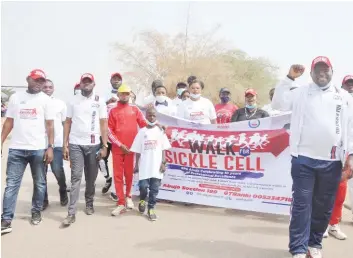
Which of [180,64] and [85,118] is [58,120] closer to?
[85,118]

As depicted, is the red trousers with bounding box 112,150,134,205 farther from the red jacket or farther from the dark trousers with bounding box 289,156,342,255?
the dark trousers with bounding box 289,156,342,255

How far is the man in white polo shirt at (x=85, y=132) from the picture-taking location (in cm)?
557

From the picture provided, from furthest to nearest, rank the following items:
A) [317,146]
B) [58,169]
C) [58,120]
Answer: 1. [58,120]
2. [58,169]
3. [317,146]

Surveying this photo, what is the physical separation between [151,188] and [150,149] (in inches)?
22.4

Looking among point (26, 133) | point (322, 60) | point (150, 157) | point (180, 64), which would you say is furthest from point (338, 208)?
point (180, 64)

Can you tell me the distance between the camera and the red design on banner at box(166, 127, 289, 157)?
5.80 m

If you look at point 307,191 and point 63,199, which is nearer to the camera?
point 307,191

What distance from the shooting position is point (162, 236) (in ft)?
15.8

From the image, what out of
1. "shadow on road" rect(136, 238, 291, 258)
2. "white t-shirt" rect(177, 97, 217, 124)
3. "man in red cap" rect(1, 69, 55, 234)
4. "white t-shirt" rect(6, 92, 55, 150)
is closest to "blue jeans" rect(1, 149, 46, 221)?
"man in red cap" rect(1, 69, 55, 234)

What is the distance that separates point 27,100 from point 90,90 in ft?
2.99

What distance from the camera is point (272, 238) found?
478cm

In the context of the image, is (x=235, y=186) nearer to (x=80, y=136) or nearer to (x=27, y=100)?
(x=80, y=136)

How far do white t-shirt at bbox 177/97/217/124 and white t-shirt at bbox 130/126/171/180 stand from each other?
99cm

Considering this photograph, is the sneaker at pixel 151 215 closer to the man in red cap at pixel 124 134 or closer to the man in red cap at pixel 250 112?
the man in red cap at pixel 124 134
